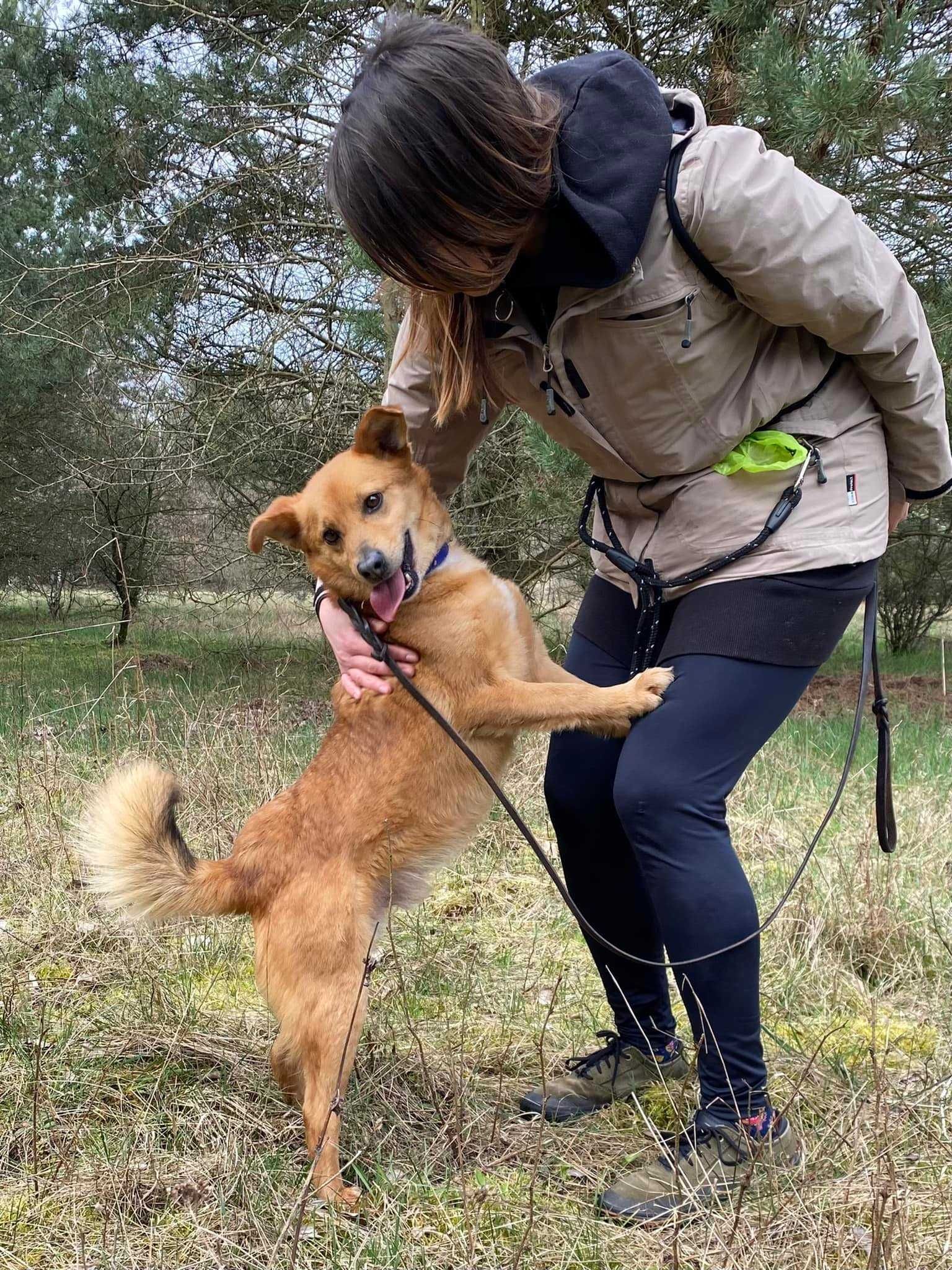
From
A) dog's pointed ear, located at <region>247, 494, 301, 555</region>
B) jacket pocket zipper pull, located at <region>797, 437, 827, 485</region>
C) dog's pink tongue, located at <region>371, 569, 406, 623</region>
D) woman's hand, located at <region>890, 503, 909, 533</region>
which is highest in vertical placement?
jacket pocket zipper pull, located at <region>797, 437, 827, 485</region>

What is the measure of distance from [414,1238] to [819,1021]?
1474 mm

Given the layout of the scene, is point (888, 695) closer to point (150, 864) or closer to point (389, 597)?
point (389, 597)

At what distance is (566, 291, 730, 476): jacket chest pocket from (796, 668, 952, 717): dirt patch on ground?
6225mm

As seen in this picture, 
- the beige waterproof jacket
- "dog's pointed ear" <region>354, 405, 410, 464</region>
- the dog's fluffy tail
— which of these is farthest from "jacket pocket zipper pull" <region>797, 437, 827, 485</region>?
the dog's fluffy tail

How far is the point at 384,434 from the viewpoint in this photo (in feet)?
9.05

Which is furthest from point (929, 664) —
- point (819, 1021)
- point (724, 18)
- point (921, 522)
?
point (819, 1021)

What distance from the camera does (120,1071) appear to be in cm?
250

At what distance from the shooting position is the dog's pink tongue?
108 inches

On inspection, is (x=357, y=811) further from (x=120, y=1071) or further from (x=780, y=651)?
(x=780, y=651)

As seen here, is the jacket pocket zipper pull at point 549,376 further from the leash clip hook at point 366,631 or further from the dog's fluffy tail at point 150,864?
the dog's fluffy tail at point 150,864

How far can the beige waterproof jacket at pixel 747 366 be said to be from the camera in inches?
68.7

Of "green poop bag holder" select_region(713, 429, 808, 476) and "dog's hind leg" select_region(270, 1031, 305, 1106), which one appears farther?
"dog's hind leg" select_region(270, 1031, 305, 1106)

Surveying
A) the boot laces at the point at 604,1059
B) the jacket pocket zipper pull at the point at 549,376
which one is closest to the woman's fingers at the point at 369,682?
the jacket pocket zipper pull at the point at 549,376

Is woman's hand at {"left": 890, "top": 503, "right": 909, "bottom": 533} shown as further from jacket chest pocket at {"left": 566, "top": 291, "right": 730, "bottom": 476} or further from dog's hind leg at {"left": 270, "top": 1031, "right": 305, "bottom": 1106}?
dog's hind leg at {"left": 270, "top": 1031, "right": 305, "bottom": 1106}
